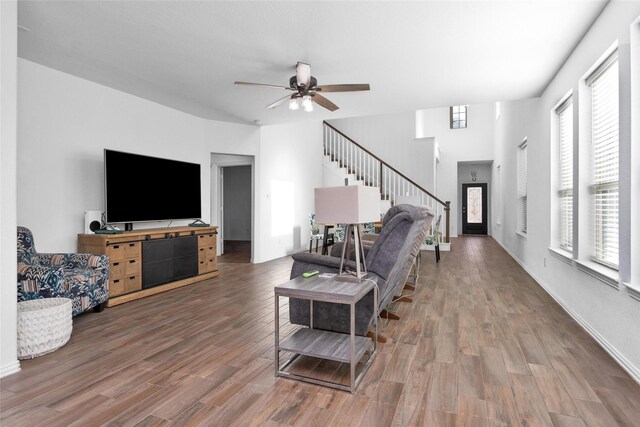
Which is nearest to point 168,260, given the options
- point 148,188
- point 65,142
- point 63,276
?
point 148,188

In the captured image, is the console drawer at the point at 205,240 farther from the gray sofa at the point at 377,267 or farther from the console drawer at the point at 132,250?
the gray sofa at the point at 377,267

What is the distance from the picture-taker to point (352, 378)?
6.65 feet

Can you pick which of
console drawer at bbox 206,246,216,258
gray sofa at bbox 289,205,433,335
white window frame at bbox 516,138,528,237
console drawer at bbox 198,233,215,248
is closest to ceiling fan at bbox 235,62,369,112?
gray sofa at bbox 289,205,433,335

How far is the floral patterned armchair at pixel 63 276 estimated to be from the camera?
9.79 feet

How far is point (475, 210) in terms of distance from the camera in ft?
40.9

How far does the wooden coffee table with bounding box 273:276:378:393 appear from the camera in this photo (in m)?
2.06

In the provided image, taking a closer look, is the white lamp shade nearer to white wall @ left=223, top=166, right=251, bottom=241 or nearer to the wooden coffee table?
the wooden coffee table

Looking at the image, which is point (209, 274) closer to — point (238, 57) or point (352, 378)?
point (238, 57)

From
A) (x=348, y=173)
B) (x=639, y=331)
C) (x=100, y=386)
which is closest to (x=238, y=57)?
(x=100, y=386)

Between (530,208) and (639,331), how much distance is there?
3.42m

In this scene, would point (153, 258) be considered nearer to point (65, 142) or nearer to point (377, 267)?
point (65, 142)

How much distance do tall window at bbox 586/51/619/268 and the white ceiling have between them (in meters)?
0.51

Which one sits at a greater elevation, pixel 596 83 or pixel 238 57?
pixel 238 57

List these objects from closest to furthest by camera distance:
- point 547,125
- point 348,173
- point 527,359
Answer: point 527,359, point 547,125, point 348,173
